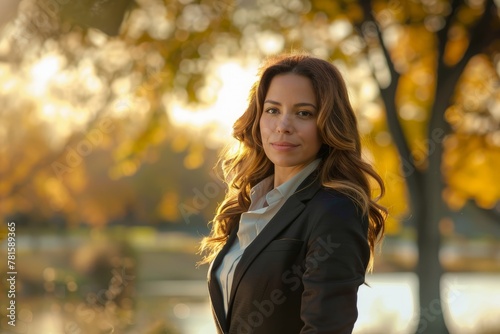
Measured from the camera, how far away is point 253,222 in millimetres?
2621

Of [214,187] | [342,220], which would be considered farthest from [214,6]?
[342,220]

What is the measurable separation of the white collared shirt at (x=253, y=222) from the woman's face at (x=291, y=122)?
5 centimetres

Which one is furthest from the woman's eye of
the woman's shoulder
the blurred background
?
the blurred background

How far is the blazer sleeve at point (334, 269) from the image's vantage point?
2.17 metres

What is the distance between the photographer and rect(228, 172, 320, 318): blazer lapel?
2.39m

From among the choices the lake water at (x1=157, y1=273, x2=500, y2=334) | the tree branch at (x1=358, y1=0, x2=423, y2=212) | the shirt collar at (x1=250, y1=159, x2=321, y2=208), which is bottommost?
the lake water at (x1=157, y1=273, x2=500, y2=334)

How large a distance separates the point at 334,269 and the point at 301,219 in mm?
234

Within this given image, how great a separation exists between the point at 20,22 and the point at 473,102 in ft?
16.6

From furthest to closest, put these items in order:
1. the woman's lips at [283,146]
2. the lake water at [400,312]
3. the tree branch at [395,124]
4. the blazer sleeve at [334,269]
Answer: the lake water at [400,312] < the tree branch at [395,124] < the woman's lips at [283,146] < the blazer sleeve at [334,269]

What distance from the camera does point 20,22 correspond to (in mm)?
7121

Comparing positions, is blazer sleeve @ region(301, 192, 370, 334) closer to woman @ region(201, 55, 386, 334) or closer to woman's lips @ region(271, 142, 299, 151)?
woman @ region(201, 55, 386, 334)

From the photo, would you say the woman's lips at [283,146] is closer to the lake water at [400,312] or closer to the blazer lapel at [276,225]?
the blazer lapel at [276,225]

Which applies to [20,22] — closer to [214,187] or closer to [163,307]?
[214,187]

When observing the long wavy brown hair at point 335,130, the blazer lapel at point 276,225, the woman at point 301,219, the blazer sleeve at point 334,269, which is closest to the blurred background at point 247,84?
the long wavy brown hair at point 335,130
